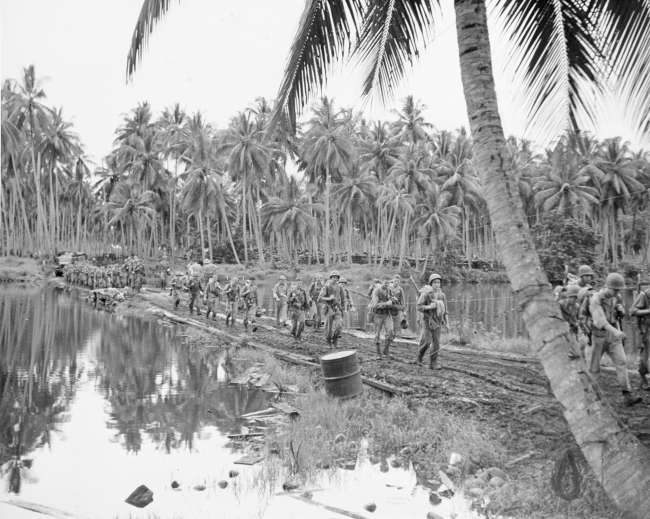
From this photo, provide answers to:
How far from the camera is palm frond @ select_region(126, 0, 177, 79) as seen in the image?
6.06m

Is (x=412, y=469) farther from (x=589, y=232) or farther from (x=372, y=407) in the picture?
(x=589, y=232)

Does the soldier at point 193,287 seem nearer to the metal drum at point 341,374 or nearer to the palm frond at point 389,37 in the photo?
the metal drum at point 341,374

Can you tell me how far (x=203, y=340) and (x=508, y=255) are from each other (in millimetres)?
15233

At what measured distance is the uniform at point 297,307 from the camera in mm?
17125

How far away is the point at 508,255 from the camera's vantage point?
4781 millimetres

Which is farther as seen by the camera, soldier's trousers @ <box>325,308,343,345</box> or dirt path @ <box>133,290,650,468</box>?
soldier's trousers @ <box>325,308,343,345</box>

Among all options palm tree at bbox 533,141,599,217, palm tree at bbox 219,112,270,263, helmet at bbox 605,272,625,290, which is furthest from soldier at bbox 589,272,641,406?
palm tree at bbox 219,112,270,263

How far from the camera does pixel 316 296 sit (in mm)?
19406

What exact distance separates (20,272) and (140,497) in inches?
1931

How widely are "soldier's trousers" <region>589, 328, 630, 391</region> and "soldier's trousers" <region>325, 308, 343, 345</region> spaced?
6.96m

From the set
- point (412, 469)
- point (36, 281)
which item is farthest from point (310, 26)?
point (36, 281)

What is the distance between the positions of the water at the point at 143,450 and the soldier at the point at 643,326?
5346mm

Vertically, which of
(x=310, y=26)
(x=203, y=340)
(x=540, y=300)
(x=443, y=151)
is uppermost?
(x=443, y=151)

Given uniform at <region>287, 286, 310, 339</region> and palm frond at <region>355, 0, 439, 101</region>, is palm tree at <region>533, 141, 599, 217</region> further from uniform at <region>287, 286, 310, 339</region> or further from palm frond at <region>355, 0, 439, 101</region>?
palm frond at <region>355, 0, 439, 101</region>
